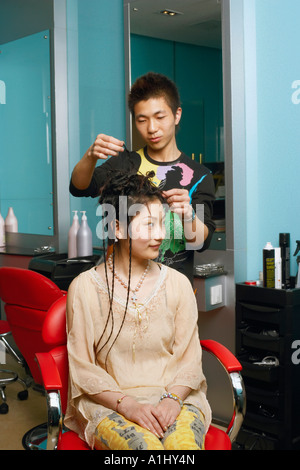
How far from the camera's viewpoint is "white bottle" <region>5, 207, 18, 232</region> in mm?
3230

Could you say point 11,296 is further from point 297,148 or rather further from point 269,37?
point 269,37

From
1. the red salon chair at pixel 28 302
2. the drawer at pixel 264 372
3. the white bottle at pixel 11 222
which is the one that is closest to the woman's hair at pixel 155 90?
the red salon chair at pixel 28 302

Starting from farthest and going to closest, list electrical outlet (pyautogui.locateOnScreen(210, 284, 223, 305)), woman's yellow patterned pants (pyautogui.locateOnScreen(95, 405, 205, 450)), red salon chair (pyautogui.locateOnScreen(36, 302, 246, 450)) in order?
electrical outlet (pyautogui.locateOnScreen(210, 284, 223, 305)), red salon chair (pyautogui.locateOnScreen(36, 302, 246, 450)), woman's yellow patterned pants (pyautogui.locateOnScreen(95, 405, 205, 450))

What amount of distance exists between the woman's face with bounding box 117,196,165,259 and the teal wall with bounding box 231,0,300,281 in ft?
2.84

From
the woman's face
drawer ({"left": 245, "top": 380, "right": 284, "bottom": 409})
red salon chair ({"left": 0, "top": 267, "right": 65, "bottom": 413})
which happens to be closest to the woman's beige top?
the woman's face

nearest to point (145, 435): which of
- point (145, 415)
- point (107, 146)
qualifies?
point (145, 415)

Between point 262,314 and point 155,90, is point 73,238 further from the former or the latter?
point 155,90

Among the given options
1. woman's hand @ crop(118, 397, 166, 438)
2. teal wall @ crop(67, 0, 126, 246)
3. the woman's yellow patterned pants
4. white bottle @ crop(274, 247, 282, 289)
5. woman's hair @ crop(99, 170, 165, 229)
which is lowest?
the woman's yellow patterned pants

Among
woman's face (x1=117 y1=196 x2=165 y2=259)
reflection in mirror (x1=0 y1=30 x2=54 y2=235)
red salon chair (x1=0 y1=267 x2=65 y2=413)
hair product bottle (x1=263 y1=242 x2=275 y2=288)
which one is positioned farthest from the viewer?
reflection in mirror (x1=0 y1=30 x2=54 y2=235)

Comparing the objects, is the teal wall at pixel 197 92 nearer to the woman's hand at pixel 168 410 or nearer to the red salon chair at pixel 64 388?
the red salon chair at pixel 64 388

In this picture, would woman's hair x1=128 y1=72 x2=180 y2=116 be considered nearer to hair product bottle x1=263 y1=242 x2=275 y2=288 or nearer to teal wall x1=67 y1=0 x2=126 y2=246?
hair product bottle x1=263 y1=242 x2=275 y2=288

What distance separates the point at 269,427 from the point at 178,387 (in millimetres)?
803

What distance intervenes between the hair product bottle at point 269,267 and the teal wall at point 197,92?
16.9 inches

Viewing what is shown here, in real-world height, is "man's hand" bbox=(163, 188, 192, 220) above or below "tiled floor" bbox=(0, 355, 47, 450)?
above
